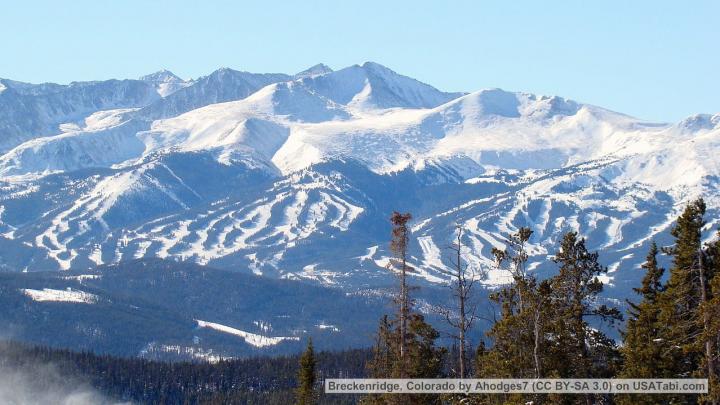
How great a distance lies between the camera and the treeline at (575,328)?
171ft

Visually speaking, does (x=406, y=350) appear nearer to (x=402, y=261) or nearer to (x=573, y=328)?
(x=402, y=261)

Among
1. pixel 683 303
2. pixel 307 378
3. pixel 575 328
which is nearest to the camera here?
pixel 683 303

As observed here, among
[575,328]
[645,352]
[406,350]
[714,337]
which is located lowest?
[714,337]

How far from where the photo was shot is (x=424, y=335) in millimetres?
63188

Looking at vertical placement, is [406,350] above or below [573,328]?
below

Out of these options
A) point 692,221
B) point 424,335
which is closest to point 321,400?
point 424,335

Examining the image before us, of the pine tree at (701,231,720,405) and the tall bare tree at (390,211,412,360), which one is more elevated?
the tall bare tree at (390,211,412,360)

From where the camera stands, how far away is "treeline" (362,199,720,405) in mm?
52219

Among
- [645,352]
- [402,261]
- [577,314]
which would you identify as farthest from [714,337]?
[402,261]

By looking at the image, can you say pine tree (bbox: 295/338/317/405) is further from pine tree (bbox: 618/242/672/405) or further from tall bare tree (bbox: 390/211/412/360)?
pine tree (bbox: 618/242/672/405)

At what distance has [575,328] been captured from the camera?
2242 inches

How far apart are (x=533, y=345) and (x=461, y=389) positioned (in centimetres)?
380

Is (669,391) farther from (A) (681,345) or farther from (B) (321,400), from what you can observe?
A: (B) (321,400)

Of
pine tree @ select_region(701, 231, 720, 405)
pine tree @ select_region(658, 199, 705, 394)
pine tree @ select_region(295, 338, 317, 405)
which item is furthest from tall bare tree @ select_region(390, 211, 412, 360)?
pine tree @ select_region(295, 338, 317, 405)
